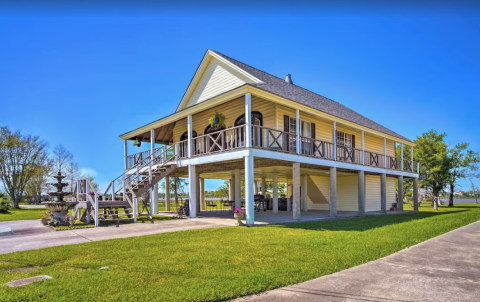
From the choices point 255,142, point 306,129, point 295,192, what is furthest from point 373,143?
point 295,192

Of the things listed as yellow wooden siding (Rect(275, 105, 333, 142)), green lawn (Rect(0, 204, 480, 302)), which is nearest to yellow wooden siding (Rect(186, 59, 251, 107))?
yellow wooden siding (Rect(275, 105, 333, 142))

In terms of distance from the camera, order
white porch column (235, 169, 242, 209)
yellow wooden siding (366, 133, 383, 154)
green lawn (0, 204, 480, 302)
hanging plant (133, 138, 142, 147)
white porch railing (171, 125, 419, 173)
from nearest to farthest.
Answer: green lawn (0, 204, 480, 302) < white porch railing (171, 125, 419, 173) < white porch column (235, 169, 242, 209) < hanging plant (133, 138, 142, 147) < yellow wooden siding (366, 133, 383, 154)

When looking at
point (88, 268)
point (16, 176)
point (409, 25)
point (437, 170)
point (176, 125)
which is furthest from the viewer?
point (16, 176)

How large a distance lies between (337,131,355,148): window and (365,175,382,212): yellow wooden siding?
3.78m

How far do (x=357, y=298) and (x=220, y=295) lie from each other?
1781mm

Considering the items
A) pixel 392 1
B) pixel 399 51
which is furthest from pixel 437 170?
pixel 392 1

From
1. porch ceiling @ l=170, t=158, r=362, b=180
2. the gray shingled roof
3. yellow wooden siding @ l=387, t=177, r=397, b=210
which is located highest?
the gray shingled roof

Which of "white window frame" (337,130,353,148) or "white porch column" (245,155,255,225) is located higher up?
"white window frame" (337,130,353,148)

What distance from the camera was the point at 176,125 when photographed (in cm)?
2077

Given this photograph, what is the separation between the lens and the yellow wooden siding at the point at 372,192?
22.4 m

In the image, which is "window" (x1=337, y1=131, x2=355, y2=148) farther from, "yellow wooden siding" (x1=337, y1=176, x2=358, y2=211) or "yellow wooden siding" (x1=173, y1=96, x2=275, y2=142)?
"yellow wooden siding" (x1=173, y1=96, x2=275, y2=142)

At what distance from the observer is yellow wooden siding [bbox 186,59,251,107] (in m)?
15.8

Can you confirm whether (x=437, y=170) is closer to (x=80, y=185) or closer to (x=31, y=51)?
(x=80, y=185)

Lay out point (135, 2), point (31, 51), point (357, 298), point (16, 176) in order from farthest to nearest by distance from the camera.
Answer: point (16, 176) → point (31, 51) → point (135, 2) → point (357, 298)
